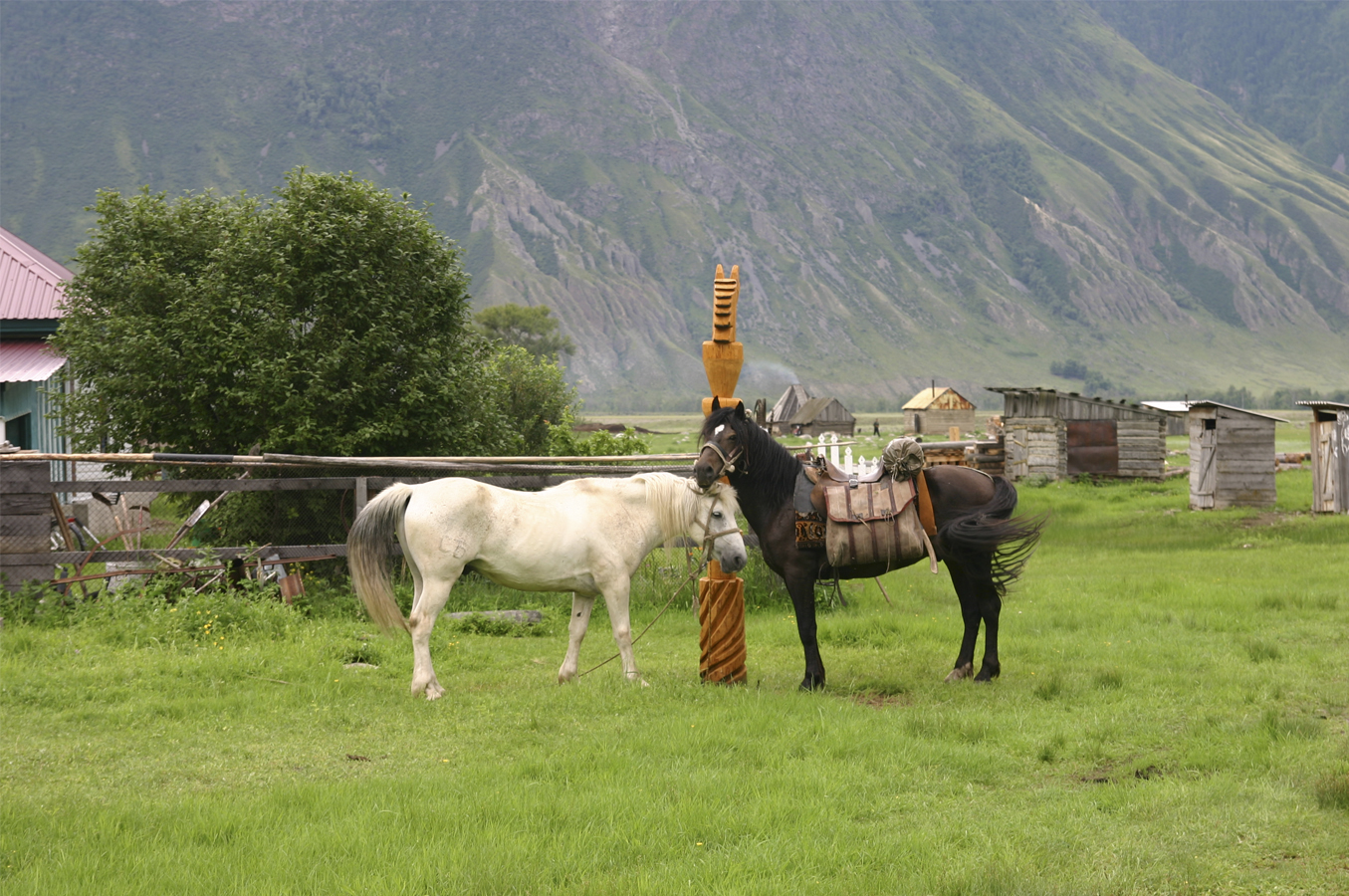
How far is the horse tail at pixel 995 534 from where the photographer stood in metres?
8.95

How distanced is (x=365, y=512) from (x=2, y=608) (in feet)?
16.3

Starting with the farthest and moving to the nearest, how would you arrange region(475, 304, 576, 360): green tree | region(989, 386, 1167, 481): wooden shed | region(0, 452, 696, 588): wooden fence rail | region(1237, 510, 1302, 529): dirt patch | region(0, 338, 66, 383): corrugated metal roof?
region(475, 304, 576, 360): green tree
region(989, 386, 1167, 481): wooden shed
region(1237, 510, 1302, 529): dirt patch
region(0, 338, 66, 383): corrugated metal roof
region(0, 452, 696, 588): wooden fence rail

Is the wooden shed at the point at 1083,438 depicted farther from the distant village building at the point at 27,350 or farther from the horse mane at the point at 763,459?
the horse mane at the point at 763,459

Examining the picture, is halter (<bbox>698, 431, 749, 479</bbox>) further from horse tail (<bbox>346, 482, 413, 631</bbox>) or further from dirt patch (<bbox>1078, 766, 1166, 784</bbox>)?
dirt patch (<bbox>1078, 766, 1166, 784</bbox>)

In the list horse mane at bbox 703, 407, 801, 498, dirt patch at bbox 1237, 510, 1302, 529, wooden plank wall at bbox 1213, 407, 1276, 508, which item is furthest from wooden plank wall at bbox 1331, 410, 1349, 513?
horse mane at bbox 703, 407, 801, 498

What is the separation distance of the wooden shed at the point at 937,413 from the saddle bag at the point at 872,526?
225ft

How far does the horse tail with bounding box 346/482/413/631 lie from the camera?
8.84 meters

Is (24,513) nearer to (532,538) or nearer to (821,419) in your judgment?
(532,538)

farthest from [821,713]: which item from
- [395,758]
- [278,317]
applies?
[278,317]

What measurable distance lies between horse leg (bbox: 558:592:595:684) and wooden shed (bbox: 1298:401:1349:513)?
2028 centimetres

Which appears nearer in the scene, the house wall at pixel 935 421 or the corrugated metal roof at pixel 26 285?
the corrugated metal roof at pixel 26 285

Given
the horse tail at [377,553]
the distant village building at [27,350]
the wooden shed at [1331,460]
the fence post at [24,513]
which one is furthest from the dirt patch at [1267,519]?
the distant village building at [27,350]

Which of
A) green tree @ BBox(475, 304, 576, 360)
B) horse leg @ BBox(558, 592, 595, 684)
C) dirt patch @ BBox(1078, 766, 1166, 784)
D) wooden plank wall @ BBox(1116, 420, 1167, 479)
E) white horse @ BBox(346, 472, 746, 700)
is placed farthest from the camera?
green tree @ BBox(475, 304, 576, 360)

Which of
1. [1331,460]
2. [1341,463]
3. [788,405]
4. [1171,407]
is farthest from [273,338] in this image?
[788,405]
